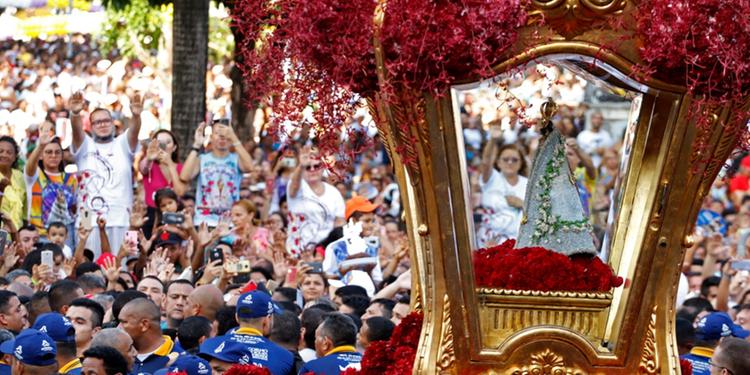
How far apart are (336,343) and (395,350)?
2.73 metres

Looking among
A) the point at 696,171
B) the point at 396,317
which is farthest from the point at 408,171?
the point at 396,317

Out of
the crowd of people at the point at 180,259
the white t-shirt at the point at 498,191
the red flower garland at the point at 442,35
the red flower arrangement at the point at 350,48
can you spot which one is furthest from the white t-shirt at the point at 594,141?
the red flower garland at the point at 442,35

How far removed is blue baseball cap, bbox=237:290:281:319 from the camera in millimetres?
9648

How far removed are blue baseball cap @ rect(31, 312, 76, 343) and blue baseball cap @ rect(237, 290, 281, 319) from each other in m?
1.14

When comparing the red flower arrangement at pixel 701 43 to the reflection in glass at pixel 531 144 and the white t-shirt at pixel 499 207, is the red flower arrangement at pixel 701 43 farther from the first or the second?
the white t-shirt at pixel 499 207

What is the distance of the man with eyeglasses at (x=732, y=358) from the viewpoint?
8297 mm

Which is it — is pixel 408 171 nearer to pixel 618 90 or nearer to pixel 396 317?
pixel 618 90

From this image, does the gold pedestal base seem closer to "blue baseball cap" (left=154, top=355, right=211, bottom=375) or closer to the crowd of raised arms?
the crowd of raised arms

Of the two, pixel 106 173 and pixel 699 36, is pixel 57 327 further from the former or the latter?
pixel 106 173

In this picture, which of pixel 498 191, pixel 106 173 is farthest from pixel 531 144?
pixel 106 173

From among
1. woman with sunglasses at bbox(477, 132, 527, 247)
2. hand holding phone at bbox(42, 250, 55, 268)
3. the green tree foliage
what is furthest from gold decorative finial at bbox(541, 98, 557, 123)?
the green tree foliage

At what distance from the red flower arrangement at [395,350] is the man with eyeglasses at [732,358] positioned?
2.39m

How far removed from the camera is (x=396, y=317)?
33.9 ft

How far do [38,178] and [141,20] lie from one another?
57.2 ft
